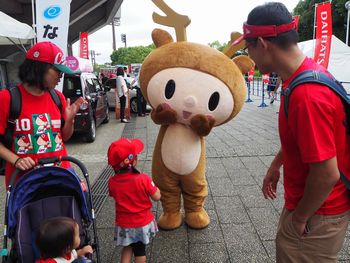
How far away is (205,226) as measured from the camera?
3.46 metres

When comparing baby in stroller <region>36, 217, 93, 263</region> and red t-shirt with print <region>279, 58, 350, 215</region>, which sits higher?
red t-shirt with print <region>279, 58, 350, 215</region>

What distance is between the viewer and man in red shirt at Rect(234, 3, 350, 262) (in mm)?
1365

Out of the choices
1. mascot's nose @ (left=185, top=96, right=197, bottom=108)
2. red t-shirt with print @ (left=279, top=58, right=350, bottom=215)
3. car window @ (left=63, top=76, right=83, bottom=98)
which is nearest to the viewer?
red t-shirt with print @ (left=279, top=58, right=350, bottom=215)

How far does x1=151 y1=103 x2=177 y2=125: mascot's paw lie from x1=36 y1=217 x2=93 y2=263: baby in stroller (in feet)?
4.55

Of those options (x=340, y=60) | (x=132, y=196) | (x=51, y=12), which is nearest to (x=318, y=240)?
(x=132, y=196)

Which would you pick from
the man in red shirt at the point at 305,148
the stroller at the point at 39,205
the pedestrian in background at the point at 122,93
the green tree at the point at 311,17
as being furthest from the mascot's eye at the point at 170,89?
the green tree at the point at 311,17

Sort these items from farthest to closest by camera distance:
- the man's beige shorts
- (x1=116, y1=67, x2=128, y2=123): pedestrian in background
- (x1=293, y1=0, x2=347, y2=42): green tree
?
(x1=293, y1=0, x2=347, y2=42): green tree, (x1=116, y1=67, x2=128, y2=123): pedestrian in background, the man's beige shorts

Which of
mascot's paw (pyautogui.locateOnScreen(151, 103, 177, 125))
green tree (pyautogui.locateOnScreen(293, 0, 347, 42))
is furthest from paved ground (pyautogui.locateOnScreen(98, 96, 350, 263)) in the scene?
green tree (pyautogui.locateOnScreen(293, 0, 347, 42))

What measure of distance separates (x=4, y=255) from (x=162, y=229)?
1.77 metres

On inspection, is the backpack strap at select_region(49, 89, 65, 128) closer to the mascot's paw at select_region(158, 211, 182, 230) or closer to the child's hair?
the child's hair

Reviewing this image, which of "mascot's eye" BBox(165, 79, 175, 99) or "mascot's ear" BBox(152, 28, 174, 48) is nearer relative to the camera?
"mascot's eye" BBox(165, 79, 175, 99)

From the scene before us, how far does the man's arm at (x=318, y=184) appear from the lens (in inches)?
54.6

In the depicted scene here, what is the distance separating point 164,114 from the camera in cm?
303

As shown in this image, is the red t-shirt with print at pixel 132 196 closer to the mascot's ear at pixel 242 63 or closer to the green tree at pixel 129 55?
the mascot's ear at pixel 242 63
